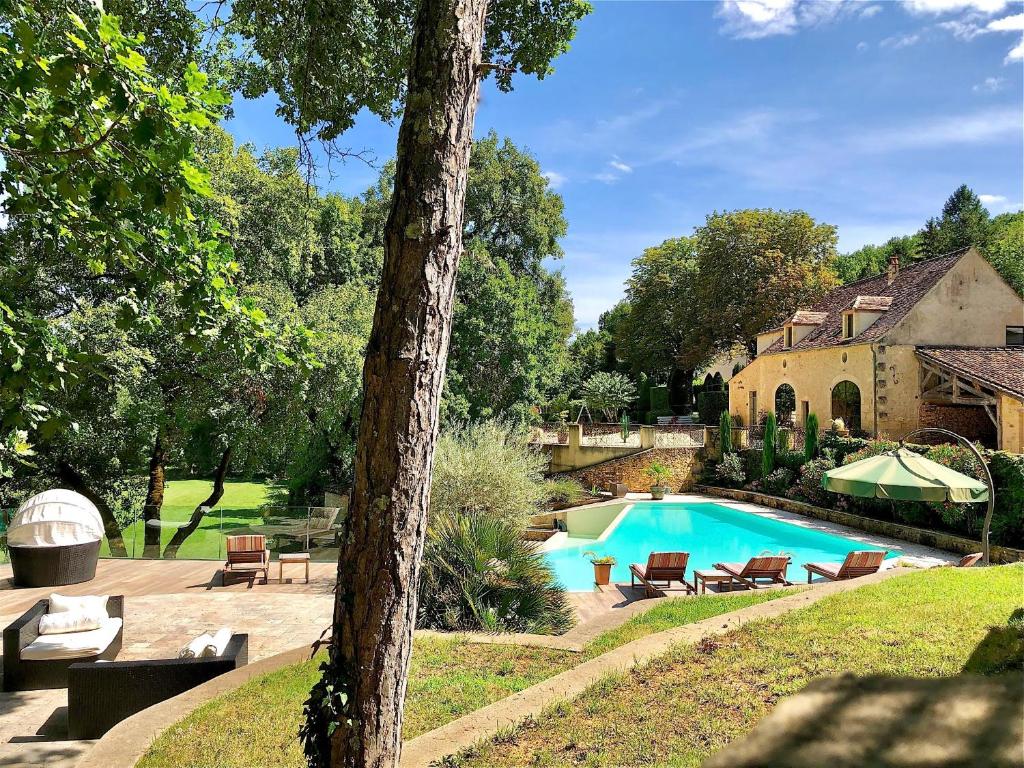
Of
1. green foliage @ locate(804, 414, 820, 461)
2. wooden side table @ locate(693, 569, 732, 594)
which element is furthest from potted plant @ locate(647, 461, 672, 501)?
wooden side table @ locate(693, 569, 732, 594)

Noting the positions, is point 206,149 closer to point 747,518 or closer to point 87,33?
point 87,33

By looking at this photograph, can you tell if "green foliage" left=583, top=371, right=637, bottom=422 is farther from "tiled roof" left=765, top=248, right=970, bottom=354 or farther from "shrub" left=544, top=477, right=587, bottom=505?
"shrub" left=544, top=477, right=587, bottom=505

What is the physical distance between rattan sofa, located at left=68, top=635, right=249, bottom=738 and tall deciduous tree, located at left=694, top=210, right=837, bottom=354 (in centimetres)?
3182

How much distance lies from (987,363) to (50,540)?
26.4 m

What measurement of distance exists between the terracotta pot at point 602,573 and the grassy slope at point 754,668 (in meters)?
5.62

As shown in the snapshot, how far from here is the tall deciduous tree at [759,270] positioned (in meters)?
33.0

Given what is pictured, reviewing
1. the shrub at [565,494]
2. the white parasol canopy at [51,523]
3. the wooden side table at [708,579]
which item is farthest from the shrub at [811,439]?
the white parasol canopy at [51,523]

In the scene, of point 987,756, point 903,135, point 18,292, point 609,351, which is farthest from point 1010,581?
point 609,351

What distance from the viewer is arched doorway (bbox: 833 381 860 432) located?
27.4m

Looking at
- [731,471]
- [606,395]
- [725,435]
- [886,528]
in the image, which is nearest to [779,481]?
[731,471]

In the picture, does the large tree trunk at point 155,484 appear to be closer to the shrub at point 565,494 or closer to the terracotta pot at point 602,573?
the terracotta pot at point 602,573

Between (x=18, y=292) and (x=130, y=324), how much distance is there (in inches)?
421

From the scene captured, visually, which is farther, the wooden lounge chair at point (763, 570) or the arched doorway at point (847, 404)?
the arched doorway at point (847, 404)

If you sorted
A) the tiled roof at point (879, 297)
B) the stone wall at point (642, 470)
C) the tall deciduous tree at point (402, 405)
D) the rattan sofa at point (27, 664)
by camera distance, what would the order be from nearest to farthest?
1. the tall deciduous tree at point (402, 405)
2. the rattan sofa at point (27, 664)
3. the tiled roof at point (879, 297)
4. the stone wall at point (642, 470)
